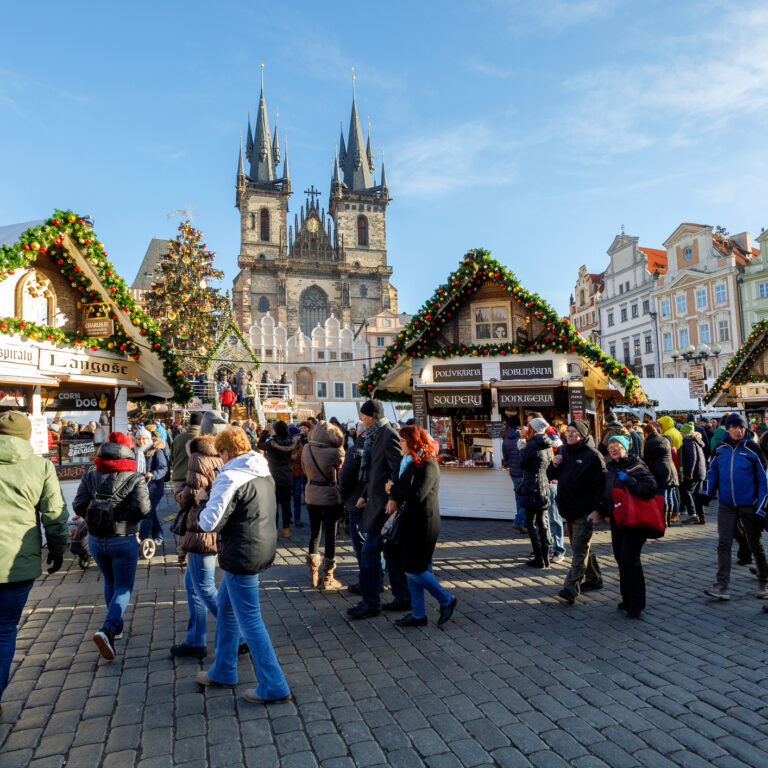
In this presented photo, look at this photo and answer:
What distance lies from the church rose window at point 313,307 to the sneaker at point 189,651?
238 ft

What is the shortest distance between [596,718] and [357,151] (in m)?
92.3

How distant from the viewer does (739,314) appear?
37625 mm

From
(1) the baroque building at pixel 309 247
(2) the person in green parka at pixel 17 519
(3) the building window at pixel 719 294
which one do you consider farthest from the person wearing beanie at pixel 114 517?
(1) the baroque building at pixel 309 247

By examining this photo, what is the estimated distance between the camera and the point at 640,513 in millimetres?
5230

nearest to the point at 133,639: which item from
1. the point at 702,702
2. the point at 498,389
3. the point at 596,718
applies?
the point at 596,718

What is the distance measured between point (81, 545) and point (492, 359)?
25.8 feet

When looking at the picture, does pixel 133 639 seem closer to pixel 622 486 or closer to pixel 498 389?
pixel 622 486

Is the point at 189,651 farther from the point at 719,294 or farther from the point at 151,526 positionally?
the point at 719,294

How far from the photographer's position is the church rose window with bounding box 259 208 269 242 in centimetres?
7800

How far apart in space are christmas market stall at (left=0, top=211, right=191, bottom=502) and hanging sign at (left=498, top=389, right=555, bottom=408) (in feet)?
20.8

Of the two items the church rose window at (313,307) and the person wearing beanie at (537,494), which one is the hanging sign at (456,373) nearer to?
the person wearing beanie at (537,494)

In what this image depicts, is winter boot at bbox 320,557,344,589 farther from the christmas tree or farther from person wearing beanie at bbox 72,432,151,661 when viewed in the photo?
the christmas tree

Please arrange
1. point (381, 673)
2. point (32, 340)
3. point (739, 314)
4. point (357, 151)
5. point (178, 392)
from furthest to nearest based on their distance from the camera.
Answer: point (357, 151) < point (739, 314) < point (178, 392) < point (32, 340) < point (381, 673)

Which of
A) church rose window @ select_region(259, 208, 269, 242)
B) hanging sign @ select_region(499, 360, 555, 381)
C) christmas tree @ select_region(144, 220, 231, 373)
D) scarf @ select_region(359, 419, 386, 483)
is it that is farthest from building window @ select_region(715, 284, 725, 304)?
church rose window @ select_region(259, 208, 269, 242)
